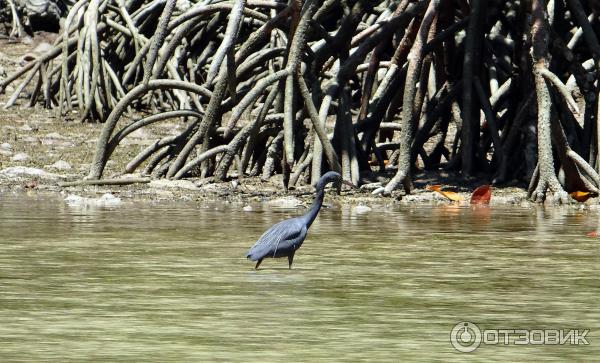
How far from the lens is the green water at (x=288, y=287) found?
5.07 metres

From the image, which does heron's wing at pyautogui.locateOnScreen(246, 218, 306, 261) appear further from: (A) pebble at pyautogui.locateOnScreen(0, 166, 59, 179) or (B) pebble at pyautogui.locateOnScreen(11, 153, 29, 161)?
(B) pebble at pyautogui.locateOnScreen(11, 153, 29, 161)

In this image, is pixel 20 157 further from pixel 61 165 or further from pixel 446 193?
pixel 446 193

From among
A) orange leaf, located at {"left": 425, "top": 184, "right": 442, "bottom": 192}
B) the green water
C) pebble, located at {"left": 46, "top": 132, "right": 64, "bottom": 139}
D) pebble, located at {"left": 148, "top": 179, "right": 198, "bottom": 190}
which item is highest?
pebble, located at {"left": 46, "top": 132, "right": 64, "bottom": 139}

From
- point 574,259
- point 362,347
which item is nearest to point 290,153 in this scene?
point 574,259

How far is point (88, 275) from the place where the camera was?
6.81 m

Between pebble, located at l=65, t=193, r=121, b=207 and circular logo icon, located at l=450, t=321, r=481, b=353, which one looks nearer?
circular logo icon, located at l=450, t=321, r=481, b=353

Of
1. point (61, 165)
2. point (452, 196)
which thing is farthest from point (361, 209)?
point (61, 165)

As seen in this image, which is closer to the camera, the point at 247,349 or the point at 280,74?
the point at 247,349

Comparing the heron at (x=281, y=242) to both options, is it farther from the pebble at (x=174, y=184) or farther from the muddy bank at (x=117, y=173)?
the pebble at (x=174, y=184)

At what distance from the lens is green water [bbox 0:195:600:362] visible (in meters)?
5.07

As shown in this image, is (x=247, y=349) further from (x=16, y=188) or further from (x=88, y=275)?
(x=16, y=188)

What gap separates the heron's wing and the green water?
0.37ft

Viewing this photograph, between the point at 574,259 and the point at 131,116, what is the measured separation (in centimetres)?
879

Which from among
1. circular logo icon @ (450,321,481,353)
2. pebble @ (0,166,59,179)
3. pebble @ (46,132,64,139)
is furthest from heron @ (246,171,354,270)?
pebble @ (46,132,64,139)
